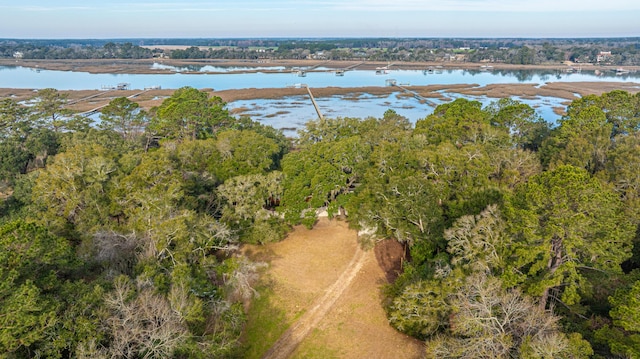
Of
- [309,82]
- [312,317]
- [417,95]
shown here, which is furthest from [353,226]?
[309,82]

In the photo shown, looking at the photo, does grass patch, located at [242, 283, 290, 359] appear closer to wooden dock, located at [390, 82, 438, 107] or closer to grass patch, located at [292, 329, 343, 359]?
grass patch, located at [292, 329, 343, 359]

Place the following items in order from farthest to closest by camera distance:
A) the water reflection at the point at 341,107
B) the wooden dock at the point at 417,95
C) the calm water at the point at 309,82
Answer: the wooden dock at the point at 417,95 < the calm water at the point at 309,82 < the water reflection at the point at 341,107

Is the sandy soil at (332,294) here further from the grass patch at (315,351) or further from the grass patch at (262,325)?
the grass patch at (262,325)

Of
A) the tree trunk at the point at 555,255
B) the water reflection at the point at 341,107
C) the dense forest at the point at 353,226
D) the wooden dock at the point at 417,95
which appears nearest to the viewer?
the dense forest at the point at 353,226

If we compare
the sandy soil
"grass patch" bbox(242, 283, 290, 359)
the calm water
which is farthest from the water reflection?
"grass patch" bbox(242, 283, 290, 359)

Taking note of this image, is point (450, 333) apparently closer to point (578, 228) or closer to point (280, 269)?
point (578, 228)

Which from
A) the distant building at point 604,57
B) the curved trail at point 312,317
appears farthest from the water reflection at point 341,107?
the distant building at point 604,57
